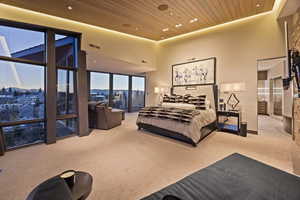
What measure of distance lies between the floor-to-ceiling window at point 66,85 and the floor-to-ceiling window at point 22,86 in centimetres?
35

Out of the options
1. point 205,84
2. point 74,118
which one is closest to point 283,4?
point 205,84

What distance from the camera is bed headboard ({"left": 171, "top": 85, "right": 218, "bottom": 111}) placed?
4.92 metres

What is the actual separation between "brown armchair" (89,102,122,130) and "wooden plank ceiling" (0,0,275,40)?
281 centimetres

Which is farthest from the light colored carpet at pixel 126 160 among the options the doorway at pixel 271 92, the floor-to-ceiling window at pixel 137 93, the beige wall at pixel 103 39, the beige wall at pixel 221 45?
the floor-to-ceiling window at pixel 137 93

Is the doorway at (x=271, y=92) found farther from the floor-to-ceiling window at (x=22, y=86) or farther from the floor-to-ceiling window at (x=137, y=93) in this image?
the floor-to-ceiling window at (x=22, y=86)

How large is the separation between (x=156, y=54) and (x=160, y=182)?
5.95m

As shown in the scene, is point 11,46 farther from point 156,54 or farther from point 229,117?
point 229,117

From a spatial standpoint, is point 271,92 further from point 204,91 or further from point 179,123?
point 179,123

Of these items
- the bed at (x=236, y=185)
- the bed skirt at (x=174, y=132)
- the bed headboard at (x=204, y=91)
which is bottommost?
the bed at (x=236, y=185)

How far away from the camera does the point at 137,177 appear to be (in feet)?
6.58

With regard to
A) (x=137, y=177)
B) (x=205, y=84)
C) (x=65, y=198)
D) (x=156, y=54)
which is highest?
(x=156, y=54)

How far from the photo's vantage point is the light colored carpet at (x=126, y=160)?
1.81 meters

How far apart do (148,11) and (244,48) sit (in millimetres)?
3285

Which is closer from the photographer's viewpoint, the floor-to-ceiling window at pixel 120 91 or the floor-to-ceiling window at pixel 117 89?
the floor-to-ceiling window at pixel 117 89
